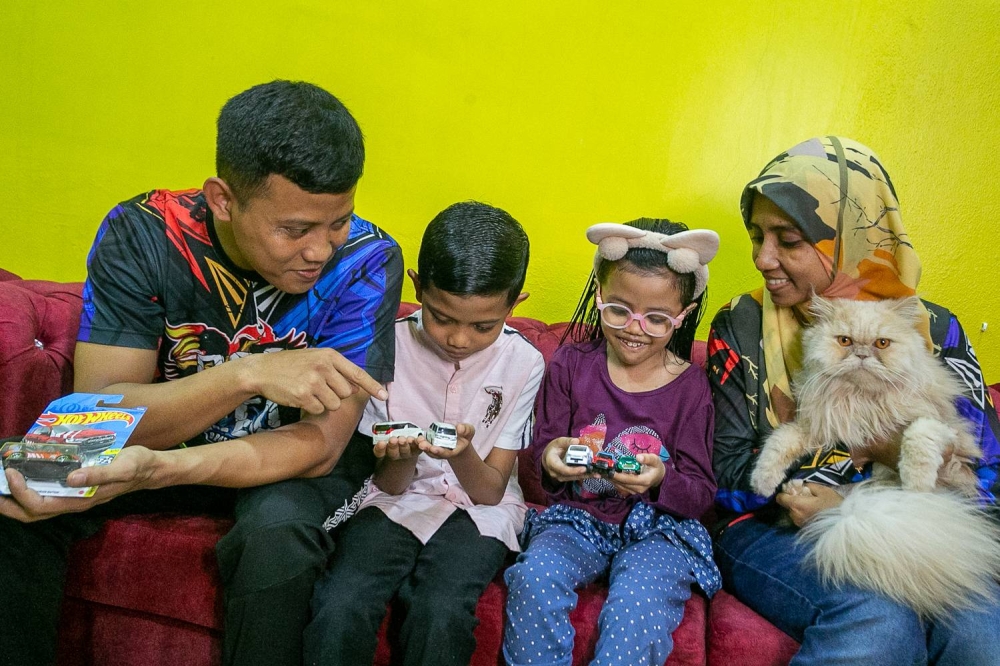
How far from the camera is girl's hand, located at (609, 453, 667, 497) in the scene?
1.96 metres

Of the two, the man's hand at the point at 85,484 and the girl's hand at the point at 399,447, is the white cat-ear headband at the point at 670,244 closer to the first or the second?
the girl's hand at the point at 399,447

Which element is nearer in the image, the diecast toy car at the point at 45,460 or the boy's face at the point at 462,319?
the diecast toy car at the point at 45,460

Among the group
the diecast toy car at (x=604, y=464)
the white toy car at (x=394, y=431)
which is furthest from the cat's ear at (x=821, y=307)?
the white toy car at (x=394, y=431)

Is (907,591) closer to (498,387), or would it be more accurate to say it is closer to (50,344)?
(498,387)

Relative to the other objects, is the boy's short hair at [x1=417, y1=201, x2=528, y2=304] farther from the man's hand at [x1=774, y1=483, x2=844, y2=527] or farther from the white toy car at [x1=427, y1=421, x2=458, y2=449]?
the man's hand at [x1=774, y1=483, x2=844, y2=527]

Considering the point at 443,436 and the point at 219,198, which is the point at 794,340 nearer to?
the point at 443,436

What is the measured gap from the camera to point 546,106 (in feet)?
9.64

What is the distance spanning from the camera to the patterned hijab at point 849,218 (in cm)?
211

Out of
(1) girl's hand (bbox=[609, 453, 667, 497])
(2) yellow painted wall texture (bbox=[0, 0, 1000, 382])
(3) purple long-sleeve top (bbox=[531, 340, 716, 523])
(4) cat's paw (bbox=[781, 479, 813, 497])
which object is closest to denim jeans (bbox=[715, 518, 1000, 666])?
(4) cat's paw (bbox=[781, 479, 813, 497])

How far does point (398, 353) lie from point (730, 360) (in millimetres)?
971

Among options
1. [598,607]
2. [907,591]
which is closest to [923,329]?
[907,591]

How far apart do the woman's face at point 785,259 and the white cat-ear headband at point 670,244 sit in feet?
0.50

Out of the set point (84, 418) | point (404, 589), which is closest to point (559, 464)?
point (404, 589)

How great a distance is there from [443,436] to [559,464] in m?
0.33
